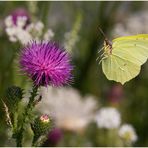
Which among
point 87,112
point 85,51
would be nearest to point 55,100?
point 87,112

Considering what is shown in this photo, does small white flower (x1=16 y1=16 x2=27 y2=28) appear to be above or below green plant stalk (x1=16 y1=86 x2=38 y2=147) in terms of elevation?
above

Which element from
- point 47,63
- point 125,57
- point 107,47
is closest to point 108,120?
point 125,57

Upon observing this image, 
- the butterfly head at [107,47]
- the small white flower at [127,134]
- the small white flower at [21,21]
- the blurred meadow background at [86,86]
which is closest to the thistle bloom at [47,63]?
the butterfly head at [107,47]

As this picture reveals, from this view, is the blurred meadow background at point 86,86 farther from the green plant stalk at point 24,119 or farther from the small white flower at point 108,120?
the green plant stalk at point 24,119

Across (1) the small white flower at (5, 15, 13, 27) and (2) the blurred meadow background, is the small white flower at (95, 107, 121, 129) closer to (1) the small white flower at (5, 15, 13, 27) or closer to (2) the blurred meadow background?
(2) the blurred meadow background

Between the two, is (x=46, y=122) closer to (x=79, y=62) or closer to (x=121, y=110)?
(x=121, y=110)

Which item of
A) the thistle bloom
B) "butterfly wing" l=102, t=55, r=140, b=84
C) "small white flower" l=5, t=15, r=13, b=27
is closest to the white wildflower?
"small white flower" l=5, t=15, r=13, b=27

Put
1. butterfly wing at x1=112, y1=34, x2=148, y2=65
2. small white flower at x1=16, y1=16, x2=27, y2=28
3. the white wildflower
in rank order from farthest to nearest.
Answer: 1. the white wildflower
2. small white flower at x1=16, y1=16, x2=27, y2=28
3. butterfly wing at x1=112, y1=34, x2=148, y2=65

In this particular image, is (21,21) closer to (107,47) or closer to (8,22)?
(8,22)
